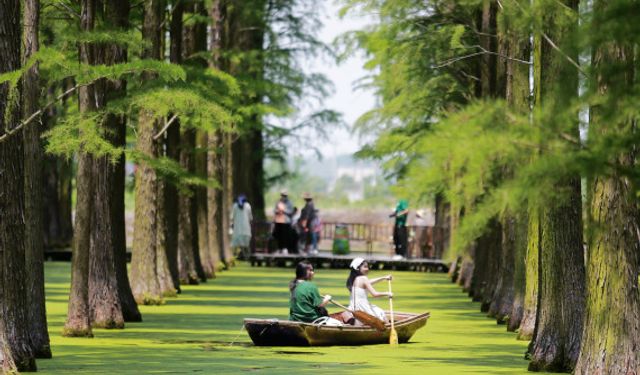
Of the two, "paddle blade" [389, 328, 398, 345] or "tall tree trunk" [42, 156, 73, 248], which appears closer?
"paddle blade" [389, 328, 398, 345]

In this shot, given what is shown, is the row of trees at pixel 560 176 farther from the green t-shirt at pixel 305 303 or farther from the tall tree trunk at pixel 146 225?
the tall tree trunk at pixel 146 225

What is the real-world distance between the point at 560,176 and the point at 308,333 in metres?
11.8

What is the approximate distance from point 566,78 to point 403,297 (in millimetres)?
26572

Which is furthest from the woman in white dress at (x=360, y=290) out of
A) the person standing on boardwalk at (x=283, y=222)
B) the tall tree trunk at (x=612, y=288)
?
the person standing on boardwalk at (x=283, y=222)

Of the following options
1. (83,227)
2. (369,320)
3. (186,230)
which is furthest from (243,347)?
(186,230)

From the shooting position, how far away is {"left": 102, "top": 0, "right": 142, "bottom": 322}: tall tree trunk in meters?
27.3

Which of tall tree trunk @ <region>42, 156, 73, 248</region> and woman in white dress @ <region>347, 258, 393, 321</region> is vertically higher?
tall tree trunk @ <region>42, 156, 73, 248</region>

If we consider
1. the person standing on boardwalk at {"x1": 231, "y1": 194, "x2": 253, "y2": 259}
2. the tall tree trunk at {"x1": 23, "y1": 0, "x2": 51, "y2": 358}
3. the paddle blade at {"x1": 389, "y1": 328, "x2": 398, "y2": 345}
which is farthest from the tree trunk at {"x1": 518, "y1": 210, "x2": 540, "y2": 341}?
the person standing on boardwalk at {"x1": 231, "y1": 194, "x2": 253, "y2": 259}

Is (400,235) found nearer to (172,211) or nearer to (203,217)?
(203,217)

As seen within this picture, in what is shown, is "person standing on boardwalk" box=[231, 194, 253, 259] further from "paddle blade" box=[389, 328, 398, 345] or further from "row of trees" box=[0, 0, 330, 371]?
"paddle blade" box=[389, 328, 398, 345]

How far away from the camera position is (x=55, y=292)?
38250 millimetres

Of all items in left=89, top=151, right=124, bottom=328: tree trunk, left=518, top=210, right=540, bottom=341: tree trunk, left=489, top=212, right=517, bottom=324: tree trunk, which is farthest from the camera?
left=489, top=212, right=517, bottom=324: tree trunk

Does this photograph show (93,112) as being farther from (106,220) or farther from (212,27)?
(212,27)

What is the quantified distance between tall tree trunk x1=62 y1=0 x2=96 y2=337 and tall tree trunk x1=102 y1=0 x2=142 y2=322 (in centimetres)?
104
